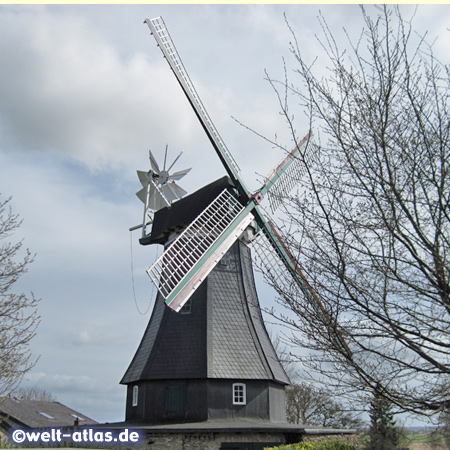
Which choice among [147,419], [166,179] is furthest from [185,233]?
[147,419]

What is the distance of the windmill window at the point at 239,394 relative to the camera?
51.0 ft

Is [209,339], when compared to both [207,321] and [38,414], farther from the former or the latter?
[38,414]

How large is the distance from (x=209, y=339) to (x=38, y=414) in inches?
926

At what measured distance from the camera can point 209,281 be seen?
17.0 metres

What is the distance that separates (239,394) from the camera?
1564 centimetres

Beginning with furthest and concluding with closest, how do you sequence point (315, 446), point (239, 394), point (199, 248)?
point (199, 248) → point (239, 394) → point (315, 446)

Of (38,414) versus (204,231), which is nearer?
(204,231)

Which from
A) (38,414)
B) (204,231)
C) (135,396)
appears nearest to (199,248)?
(204,231)

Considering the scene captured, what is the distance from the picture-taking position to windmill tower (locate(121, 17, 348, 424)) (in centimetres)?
1535

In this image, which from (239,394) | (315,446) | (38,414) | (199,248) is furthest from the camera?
(38,414)

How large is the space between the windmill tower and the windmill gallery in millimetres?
34

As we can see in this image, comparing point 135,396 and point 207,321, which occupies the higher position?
point 207,321

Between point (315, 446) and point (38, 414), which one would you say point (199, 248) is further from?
point (38, 414)

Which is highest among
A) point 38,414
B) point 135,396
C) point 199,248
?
point 199,248
